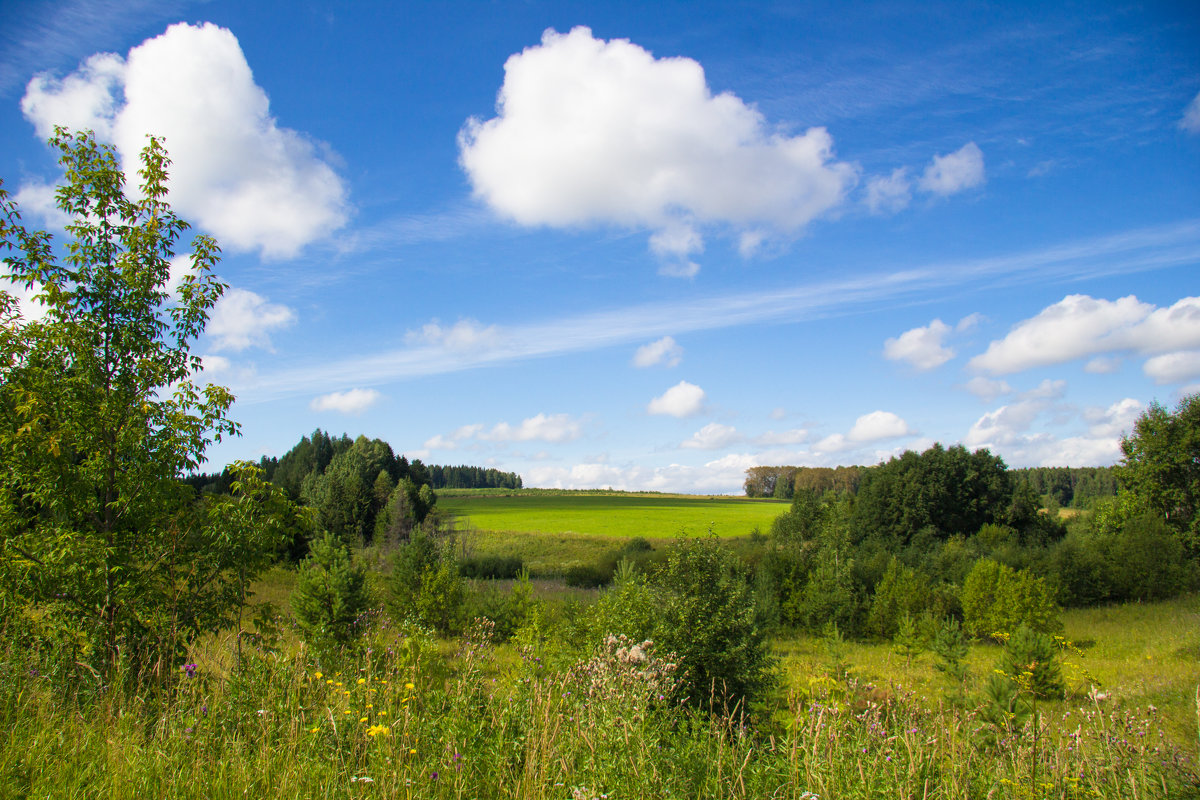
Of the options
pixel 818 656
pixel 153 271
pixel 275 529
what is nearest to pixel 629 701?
pixel 275 529

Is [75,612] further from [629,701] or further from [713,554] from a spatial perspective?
[713,554]

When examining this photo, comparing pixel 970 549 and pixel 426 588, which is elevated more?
pixel 426 588

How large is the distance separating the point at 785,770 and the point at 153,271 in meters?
8.40

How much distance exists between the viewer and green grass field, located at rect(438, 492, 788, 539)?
61.9m

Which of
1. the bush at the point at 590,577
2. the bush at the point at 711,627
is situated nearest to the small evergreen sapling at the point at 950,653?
the bush at the point at 711,627

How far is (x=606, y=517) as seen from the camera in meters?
73.9

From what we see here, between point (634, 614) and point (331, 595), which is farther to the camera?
point (331, 595)

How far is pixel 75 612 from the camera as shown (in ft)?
20.2

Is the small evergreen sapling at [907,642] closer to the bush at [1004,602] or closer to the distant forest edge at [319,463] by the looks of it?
the bush at [1004,602]

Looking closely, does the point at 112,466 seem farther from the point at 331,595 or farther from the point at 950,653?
the point at 950,653

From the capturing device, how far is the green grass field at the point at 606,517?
203 ft

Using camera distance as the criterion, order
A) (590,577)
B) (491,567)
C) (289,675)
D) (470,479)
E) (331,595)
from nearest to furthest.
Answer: (289,675)
(331,595)
(590,577)
(491,567)
(470,479)

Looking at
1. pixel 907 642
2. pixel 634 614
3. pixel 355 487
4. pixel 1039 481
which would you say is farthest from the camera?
pixel 1039 481

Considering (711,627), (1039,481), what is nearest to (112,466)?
(711,627)
